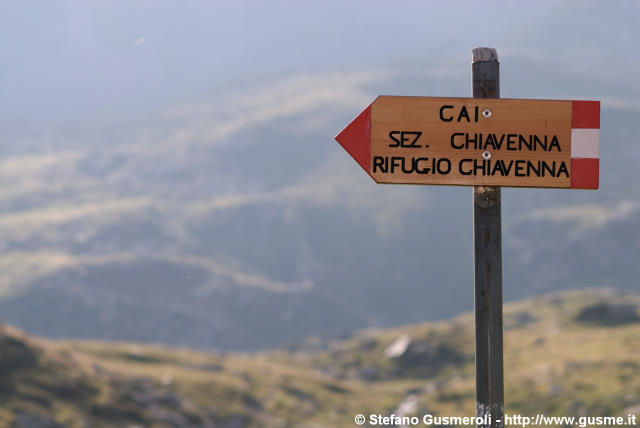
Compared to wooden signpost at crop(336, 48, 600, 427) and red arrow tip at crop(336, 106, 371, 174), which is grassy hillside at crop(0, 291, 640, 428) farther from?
wooden signpost at crop(336, 48, 600, 427)

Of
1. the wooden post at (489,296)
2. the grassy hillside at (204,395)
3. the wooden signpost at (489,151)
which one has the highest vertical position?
the grassy hillside at (204,395)

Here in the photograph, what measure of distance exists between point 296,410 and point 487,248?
182m

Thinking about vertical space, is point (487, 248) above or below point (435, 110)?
below

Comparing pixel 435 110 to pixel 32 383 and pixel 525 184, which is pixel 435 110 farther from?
pixel 32 383

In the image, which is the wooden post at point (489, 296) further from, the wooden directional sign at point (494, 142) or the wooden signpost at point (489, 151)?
the wooden directional sign at point (494, 142)

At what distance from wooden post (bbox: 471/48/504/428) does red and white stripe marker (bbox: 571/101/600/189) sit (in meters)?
1.08

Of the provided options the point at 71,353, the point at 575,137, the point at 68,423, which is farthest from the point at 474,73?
A: the point at 71,353

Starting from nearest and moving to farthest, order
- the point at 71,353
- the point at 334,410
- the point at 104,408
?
the point at 104,408
the point at 71,353
the point at 334,410

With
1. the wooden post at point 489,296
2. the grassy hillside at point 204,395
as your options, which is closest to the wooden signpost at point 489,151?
the wooden post at point 489,296

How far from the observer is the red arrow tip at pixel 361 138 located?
10.3 metres

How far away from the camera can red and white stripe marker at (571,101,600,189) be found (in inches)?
398

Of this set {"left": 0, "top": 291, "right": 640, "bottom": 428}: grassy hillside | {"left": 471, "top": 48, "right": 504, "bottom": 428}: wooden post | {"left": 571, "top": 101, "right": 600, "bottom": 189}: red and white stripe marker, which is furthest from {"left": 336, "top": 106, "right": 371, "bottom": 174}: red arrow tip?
{"left": 0, "top": 291, "right": 640, "bottom": 428}: grassy hillside

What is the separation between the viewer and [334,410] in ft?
629

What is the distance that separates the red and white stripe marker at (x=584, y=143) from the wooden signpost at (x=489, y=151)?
0.01m
